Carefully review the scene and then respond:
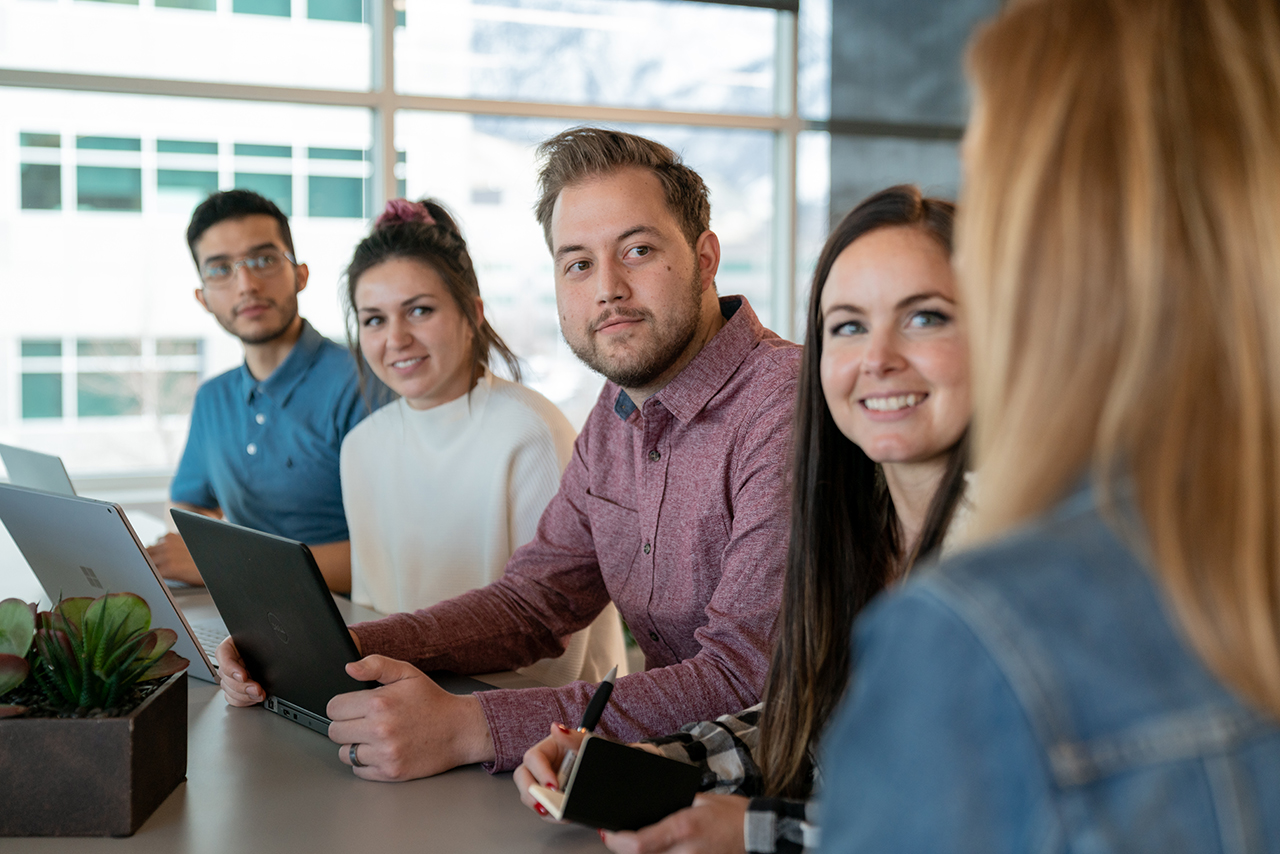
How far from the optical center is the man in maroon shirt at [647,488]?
1.41 meters

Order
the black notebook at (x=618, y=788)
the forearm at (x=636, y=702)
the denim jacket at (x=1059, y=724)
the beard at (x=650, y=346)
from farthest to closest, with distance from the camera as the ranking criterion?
1. the beard at (x=650, y=346)
2. the forearm at (x=636, y=702)
3. the black notebook at (x=618, y=788)
4. the denim jacket at (x=1059, y=724)

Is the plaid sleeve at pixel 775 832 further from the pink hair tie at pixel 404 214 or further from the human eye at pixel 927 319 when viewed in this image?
the pink hair tie at pixel 404 214

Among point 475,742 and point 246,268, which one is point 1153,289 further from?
point 246,268

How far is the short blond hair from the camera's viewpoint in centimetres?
179

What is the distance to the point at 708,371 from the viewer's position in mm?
1669

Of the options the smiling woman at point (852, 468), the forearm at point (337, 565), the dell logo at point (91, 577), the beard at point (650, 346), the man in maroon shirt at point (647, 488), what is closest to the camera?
the smiling woman at point (852, 468)

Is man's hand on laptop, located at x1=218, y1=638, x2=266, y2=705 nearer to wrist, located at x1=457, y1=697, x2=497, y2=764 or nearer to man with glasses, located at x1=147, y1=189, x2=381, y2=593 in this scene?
wrist, located at x1=457, y1=697, x2=497, y2=764

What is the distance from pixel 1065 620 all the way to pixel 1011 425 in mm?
105

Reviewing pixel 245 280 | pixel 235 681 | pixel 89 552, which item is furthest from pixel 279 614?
pixel 245 280

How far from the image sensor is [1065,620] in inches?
18.6

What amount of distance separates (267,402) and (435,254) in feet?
2.49

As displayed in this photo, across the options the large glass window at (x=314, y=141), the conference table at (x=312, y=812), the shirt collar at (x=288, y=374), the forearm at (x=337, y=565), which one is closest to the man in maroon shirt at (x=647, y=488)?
the conference table at (x=312, y=812)

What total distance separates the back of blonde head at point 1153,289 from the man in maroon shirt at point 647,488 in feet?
2.98

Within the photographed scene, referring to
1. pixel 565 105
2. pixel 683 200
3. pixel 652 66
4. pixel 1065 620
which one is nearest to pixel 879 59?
pixel 652 66
